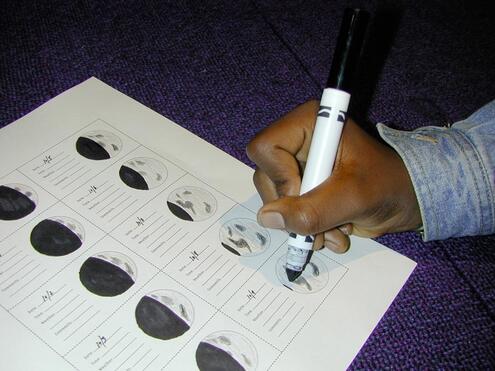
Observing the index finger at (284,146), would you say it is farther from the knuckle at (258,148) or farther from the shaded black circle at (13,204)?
the shaded black circle at (13,204)

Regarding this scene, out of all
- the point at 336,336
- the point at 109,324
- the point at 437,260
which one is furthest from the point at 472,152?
the point at 109,324

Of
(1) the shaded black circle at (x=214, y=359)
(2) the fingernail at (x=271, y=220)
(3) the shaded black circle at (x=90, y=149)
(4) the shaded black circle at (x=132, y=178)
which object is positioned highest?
(2) the fingernail at (x=271, y=220)

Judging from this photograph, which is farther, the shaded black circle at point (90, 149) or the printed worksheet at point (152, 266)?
the shaded black circle at point (90, 149)

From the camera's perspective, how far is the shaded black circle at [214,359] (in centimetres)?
32

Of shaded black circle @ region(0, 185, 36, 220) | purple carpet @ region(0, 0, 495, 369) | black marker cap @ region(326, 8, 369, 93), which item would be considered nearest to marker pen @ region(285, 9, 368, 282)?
black marker cap @ region(326, 8, 369, 93)

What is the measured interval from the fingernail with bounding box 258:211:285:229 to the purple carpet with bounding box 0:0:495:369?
0.32ft

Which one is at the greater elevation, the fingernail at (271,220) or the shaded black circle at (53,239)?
the fingernail at (271,220)

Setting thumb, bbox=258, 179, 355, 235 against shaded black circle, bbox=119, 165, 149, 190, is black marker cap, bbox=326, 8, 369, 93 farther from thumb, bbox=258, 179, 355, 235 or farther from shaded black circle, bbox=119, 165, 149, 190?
shaded black circle, bbox=119, 165, 149, 190

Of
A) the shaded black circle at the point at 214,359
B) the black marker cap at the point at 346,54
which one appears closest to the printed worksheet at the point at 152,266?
the shaded black circle at the point at 214,359

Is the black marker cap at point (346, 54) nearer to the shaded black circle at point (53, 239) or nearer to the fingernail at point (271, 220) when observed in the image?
the fingernail at point (271, 220)

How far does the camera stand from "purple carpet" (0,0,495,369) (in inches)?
16.0

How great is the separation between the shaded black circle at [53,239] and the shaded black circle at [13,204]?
20mm

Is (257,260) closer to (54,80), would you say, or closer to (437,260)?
(437,260)

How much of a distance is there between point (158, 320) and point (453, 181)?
29cm
